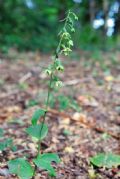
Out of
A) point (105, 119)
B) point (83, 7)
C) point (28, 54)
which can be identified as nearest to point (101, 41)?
point (83, 7)

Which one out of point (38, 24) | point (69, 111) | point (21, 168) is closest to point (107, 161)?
point (21, 168)

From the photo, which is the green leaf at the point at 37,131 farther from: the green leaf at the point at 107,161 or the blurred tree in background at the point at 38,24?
the blurred tree in background at the point at 38,24

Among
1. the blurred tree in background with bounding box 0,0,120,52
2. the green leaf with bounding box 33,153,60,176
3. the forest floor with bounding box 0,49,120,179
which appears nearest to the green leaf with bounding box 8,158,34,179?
the green leaf with bounding box 33,153,60,176

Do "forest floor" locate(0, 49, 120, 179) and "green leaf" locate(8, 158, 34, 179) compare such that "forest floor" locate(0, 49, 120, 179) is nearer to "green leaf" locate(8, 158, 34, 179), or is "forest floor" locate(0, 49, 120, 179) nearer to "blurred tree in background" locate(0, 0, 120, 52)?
"green leaf" locate(8, 158, 34, 179)

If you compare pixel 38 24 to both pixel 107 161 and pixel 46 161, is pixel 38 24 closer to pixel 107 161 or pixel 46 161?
pixel 107 161

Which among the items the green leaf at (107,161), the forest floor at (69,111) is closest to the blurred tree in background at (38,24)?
the forest floor at (69,111)

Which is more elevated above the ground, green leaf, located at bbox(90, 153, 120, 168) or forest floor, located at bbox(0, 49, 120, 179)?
forest floor, located at bbox(0, 49, 120, 179)
